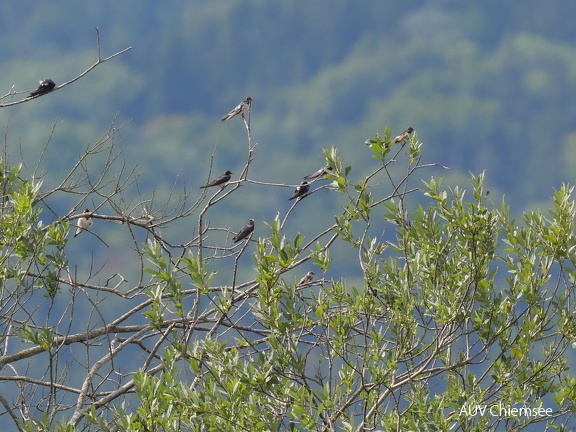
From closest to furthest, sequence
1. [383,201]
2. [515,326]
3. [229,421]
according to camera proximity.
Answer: [229,421] < [515,326] < [383,201]

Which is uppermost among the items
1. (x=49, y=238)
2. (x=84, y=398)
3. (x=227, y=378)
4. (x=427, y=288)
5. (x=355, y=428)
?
(x=49, y=238)

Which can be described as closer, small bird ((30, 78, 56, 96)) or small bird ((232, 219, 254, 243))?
small bird ((30, 78, 56, 96))

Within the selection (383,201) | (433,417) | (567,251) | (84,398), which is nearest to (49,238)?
(84,398)

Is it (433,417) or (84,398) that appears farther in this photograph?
(84,398)

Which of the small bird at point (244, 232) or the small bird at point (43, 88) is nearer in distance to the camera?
the small bird at point (43, 88)

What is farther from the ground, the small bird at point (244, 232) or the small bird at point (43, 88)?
the small bird at point (43, 88)

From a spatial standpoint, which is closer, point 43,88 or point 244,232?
point 43,88

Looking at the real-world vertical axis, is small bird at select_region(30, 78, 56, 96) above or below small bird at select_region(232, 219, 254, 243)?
above

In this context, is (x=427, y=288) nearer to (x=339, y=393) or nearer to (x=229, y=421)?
(x=339, y=393)

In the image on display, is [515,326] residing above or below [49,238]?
below

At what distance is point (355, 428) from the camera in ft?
18.3

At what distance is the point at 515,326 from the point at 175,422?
222cm

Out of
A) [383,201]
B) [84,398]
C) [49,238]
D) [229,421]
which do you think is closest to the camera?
[229,421]

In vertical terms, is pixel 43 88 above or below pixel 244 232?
above
